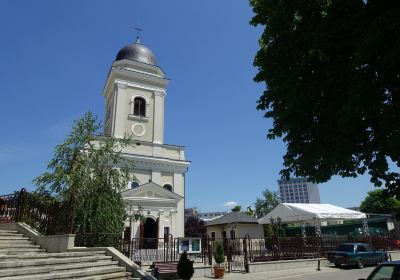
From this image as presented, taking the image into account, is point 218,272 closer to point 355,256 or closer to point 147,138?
point 355,256

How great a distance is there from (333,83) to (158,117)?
1071 inches

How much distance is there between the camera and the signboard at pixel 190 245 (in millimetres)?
16453

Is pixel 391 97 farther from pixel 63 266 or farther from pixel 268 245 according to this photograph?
pixel 268 245

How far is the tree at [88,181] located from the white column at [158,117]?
13.3 m

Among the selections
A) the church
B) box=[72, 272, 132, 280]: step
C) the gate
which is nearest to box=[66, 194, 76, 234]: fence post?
box=[72, 272, 132, 280]: step

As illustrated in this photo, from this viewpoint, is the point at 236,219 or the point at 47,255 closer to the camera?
the point at 47,255

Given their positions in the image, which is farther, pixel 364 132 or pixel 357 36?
pixel 364 132

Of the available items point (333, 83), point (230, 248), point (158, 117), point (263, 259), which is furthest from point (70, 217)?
point (158, 117)

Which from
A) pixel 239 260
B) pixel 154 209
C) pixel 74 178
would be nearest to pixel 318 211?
pixel 239 260

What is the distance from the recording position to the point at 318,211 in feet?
71.4

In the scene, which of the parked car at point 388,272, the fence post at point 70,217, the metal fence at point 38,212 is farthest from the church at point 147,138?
the parked car at point 388,272

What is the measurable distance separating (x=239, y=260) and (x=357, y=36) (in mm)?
14639

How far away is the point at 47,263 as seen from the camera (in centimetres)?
956

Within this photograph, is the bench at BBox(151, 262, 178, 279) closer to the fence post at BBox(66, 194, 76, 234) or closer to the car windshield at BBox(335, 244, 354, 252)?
the fence post at BBox(66, 194, 76, 234)
